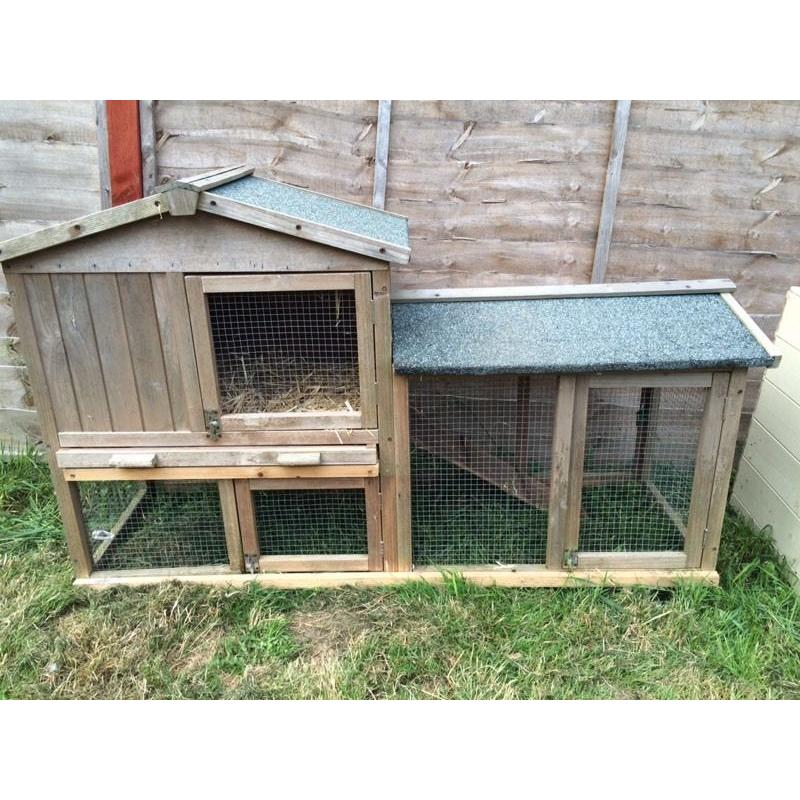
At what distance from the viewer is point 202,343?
106 inches

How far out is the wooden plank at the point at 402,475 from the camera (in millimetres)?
2801

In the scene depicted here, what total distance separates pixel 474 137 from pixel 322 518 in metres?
2.05

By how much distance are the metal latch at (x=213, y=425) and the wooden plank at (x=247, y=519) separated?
249 millimetres

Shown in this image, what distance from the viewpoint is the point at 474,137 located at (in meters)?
3.45

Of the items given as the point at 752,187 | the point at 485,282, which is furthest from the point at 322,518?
the point at 752,187

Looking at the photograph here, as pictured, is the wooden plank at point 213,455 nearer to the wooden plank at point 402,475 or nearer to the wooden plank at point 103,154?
the wooden plank at point 402,475

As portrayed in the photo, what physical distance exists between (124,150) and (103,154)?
135mm

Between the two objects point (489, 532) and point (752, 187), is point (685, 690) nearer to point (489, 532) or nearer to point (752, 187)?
point (489, 532)

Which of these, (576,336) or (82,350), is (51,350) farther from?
(576,336)

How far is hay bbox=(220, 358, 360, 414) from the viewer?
292 centimetres

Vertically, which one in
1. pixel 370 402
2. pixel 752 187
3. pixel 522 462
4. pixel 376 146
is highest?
pixel 376 146

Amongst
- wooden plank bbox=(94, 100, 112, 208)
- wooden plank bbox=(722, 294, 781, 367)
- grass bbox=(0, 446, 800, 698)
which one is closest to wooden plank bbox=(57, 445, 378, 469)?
grass bbox=(0, 446, 800, 698)

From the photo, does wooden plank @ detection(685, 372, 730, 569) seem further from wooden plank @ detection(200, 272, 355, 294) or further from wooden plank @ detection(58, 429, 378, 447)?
wooden plank @ detection(200, 272, 355, 294)

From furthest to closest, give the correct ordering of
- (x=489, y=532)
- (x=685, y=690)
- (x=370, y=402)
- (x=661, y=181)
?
1. (x=661, y=181)
2. (x=489, y=532)
3. (x=370, y=402)
4. (x=685, y=690)
